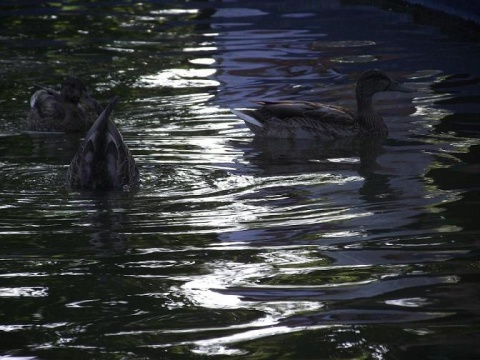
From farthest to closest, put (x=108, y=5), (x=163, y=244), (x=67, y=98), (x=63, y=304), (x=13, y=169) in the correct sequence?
A: (x=108, y=5) < (x=67, y=98) < (x=13, y=169) < (x=163, y=244) < (x=63, y=304)

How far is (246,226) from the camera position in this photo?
29.1 ft

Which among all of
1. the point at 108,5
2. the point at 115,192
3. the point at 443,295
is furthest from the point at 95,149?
the point at 108,5

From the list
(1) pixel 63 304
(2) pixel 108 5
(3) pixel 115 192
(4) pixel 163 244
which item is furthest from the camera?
(2) pixel 108 5

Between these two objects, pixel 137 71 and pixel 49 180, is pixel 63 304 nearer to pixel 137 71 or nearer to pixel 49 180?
pixel 49 180

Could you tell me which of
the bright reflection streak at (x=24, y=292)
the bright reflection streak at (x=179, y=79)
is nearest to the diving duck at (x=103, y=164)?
the bright reflection streak at (x=24, y=292)

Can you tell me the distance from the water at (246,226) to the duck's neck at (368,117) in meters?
0.20

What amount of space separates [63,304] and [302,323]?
1355 millimetres

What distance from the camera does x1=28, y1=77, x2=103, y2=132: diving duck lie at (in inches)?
564

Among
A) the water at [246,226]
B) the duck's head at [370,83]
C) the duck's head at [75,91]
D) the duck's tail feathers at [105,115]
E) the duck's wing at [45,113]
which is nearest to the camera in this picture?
the water at [246,226]

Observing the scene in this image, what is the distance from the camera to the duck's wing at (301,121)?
13188 millimetres

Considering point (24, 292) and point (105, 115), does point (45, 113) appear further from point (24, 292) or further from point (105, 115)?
point (24, 292)

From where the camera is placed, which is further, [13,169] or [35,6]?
[35,6]

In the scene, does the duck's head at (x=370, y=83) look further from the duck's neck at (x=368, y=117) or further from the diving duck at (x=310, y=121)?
the diving duck at (x=310, y=121)

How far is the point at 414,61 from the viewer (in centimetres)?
1775
